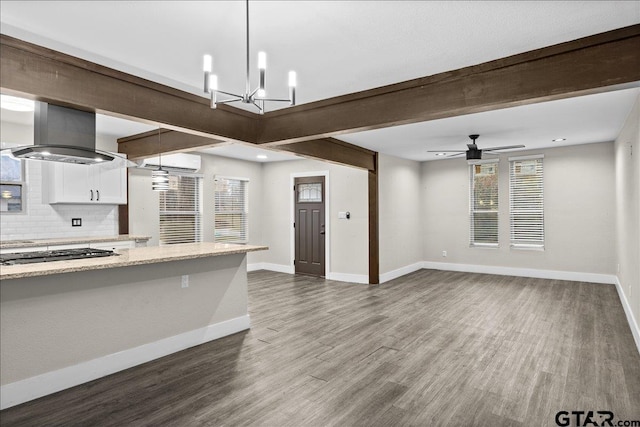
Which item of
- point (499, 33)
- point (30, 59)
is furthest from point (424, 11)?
point (30, 59)

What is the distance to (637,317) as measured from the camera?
3920mm

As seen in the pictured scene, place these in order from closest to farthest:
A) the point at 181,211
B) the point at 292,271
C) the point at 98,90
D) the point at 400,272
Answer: the point at 98,90
the point at 181,211
the point at 400,272
the point at 292,271

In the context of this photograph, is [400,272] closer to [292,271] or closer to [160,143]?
[292,271]

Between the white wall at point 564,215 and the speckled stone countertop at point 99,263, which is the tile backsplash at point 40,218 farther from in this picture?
the white wall at point 564,215

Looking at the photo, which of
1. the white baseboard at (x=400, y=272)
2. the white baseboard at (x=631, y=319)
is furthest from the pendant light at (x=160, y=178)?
the white baseboard at (x=631, y=319)

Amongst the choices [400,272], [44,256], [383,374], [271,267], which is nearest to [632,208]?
[383,374]

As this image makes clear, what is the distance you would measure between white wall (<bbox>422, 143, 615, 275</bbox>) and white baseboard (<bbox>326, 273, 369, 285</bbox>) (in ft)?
8.49

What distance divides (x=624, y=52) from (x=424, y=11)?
1470 mm

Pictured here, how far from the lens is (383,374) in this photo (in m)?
3.21

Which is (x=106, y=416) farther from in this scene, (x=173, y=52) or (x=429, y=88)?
(x=429, y=88)

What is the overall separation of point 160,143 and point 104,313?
276 cm

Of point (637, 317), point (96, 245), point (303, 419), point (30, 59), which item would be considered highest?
point (30, 59)

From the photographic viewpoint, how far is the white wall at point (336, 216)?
726cm

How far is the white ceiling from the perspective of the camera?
2.20m
